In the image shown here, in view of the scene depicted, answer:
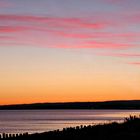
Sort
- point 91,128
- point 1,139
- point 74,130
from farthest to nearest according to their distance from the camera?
point 91,128
point 74,130
point 1,139

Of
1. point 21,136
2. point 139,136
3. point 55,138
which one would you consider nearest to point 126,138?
point 139,136

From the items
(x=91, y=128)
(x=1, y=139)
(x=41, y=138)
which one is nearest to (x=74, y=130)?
(x=91, y=128)

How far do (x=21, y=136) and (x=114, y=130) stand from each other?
11155mm

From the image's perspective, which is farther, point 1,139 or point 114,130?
point 114,130

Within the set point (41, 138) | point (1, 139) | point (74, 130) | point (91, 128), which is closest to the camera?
point (1, 139)

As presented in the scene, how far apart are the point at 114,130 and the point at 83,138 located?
7429 mm

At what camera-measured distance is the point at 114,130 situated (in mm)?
40344

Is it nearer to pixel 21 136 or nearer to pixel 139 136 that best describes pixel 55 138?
pixel 21 136

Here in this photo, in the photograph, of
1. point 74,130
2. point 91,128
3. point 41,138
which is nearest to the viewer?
point 41,138

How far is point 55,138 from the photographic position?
32969mm

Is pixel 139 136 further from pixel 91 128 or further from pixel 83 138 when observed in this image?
pixel 91 128

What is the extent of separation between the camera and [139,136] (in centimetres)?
3356

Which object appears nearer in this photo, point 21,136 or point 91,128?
point 21,136

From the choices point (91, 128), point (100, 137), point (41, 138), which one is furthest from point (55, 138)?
point (91, 128)
